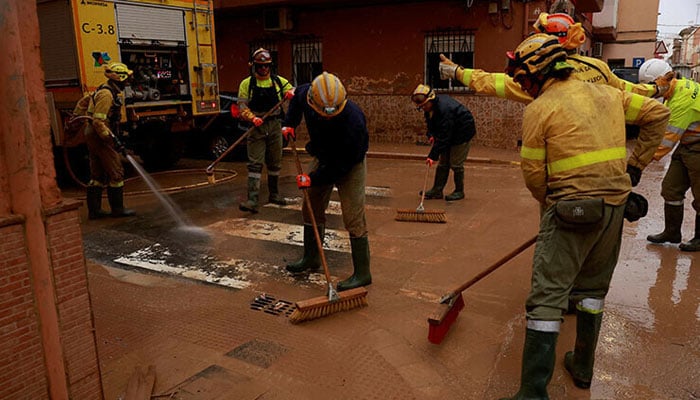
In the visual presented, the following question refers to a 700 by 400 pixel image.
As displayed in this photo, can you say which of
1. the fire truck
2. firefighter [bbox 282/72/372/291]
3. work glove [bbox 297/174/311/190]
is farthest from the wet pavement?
the fire truck

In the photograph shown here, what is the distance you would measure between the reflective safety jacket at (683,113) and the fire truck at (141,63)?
278 inches

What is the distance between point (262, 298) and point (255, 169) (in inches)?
122

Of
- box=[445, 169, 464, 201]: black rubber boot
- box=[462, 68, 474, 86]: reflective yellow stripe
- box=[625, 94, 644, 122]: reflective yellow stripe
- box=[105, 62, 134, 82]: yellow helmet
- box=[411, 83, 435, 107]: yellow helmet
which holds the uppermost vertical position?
box=[105, 62, 134, 82]: yellow helmet

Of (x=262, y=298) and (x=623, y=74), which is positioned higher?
(x=623, y=74)

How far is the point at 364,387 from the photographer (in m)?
3.10

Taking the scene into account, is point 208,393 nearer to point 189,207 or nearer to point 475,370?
point 475,370

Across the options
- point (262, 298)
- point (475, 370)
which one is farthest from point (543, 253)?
point (262, 298)

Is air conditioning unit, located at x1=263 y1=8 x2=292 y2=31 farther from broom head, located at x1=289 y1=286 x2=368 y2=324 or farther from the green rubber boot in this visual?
the green rubber boot

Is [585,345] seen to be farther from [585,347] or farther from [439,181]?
[439,181]

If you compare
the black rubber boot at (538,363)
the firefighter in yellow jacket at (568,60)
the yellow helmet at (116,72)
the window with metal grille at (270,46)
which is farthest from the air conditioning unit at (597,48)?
Result: the black rubber boot at (538,363)

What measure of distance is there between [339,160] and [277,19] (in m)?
10.5

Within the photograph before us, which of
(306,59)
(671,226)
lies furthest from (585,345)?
(306,59)

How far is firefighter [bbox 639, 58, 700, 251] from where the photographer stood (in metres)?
5.02

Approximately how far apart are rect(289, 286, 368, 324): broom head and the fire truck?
18.1 ft
